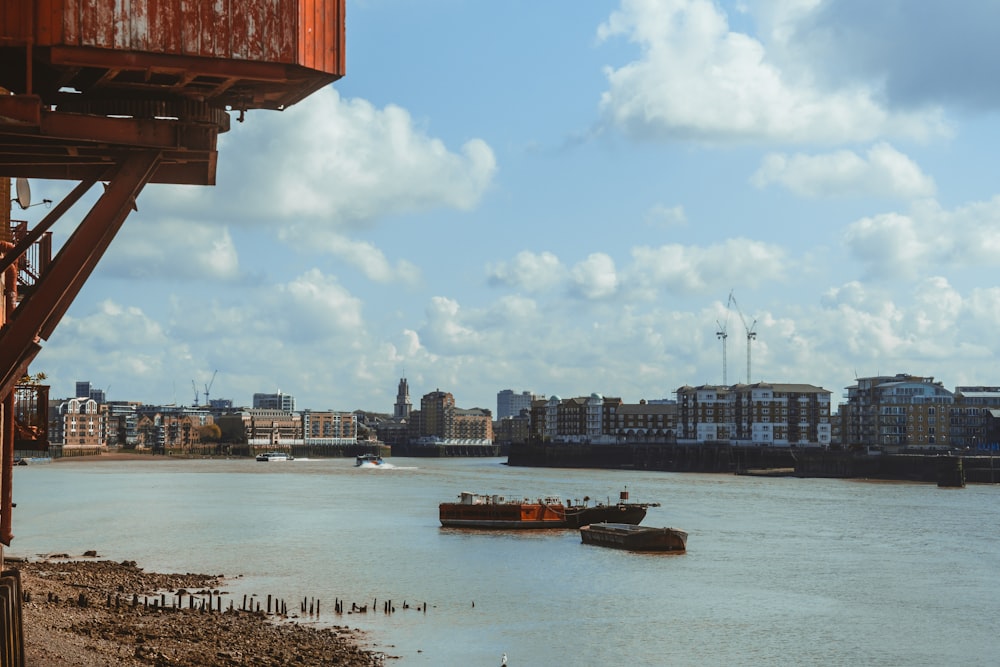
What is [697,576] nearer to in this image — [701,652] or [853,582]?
[853,582]

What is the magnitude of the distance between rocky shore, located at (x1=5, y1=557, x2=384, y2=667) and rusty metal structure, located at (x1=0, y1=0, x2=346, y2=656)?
16101mm

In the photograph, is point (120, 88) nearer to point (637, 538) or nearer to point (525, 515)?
point (637, 538)

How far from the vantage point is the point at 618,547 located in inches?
3204

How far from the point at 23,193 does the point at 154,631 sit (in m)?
18.9

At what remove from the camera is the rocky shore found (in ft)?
117

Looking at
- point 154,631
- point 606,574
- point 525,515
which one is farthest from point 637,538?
point 154,631

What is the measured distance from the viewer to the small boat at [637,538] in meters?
78.8

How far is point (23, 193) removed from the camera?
90.4ft

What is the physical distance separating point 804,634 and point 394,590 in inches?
796

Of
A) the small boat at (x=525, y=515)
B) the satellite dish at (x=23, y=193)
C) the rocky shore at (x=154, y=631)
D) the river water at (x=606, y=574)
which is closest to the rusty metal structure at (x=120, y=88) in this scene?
the satellite dish at (x=23, y=193)

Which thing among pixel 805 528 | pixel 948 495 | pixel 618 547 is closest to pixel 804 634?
pixel 618 547

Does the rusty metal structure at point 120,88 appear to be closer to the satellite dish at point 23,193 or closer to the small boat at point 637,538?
the satellite dish at point 23,193

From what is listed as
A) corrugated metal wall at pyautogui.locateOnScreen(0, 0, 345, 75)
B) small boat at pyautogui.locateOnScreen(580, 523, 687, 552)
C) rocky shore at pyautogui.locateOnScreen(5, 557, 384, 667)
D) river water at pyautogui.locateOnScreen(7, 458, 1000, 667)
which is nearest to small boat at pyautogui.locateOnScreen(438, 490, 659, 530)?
river water at pyautogui.locateOnScreen(7, 458, 1000, 667)

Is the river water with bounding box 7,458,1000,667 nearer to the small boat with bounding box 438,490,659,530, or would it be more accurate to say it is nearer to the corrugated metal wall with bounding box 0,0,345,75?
the small boat with bounding box 438,490,659,530
